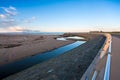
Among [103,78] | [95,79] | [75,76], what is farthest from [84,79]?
[75,76]

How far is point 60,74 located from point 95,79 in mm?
4973

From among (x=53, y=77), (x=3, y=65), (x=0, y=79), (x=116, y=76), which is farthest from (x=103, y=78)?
(x=3, y=65)

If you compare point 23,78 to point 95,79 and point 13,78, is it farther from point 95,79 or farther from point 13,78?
point 95,79

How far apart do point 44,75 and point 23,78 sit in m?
1.54

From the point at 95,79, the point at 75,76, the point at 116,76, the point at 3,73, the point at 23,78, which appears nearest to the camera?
the point at 95,79

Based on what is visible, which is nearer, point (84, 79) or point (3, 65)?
point (84, 79)

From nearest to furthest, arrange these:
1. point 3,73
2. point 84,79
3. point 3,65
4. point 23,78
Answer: point 84,79 → point 23,78 → point 3,73 → point 3,65

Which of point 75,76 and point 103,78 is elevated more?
point 103,78

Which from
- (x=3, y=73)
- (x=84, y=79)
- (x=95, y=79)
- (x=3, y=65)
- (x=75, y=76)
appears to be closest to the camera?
(x=84, y=79)

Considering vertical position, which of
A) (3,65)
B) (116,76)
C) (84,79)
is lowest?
(3,65)

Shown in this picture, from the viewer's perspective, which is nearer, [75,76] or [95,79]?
[95,79]

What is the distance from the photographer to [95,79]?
167 inches

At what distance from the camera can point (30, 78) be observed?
8625 millimetres

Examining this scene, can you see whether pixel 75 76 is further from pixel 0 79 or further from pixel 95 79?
pixel 0 79
